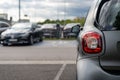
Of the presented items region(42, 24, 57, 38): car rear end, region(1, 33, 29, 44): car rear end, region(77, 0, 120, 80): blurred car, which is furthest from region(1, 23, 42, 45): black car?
Result: region(77, 0, 120, 80): blurred car

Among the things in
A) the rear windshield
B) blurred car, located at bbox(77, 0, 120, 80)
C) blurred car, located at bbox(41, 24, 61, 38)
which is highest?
the rear windshield

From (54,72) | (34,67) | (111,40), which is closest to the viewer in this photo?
(111,40)

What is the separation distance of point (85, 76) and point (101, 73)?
0.20 metres

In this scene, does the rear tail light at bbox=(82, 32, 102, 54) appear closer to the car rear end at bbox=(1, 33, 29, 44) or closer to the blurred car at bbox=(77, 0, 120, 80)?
the blurred car at bbox=(77, 0, 120, 80)

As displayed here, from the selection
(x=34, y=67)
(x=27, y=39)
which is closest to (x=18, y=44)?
(x=27, y=39)

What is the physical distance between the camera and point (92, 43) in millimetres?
4797

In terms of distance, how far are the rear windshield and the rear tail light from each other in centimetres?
15

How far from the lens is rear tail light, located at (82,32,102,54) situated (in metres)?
4.74

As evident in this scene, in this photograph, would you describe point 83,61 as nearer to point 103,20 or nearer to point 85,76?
point 85,76

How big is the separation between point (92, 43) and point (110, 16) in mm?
406

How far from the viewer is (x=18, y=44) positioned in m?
23.3

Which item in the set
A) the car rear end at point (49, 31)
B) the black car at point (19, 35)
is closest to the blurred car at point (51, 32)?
the car rear end at point (49, 31)

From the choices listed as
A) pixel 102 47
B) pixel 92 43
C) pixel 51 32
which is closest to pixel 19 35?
pixel 51 32

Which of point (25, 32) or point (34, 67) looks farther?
point (25, 32)
